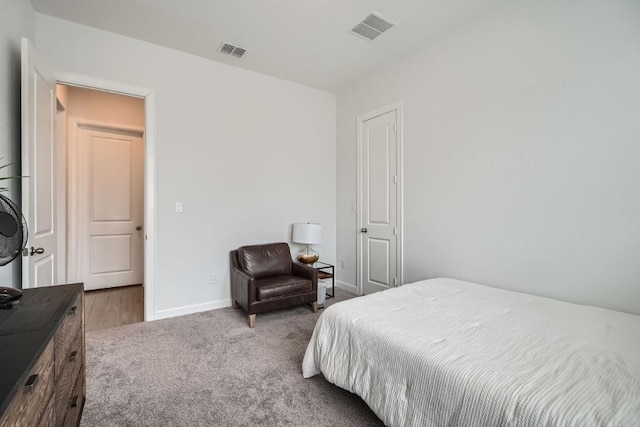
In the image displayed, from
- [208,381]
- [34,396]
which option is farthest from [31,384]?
[208,381]

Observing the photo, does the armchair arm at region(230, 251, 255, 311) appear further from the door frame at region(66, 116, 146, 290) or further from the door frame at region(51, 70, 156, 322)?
the door frame at region(66, 116, 146, 290)

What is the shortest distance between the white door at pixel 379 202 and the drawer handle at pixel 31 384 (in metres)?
3.00

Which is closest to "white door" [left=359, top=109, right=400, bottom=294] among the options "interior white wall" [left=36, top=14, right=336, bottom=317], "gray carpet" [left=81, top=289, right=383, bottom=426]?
"interior white wall" [left=36, top=14, right=336, bottom=317]

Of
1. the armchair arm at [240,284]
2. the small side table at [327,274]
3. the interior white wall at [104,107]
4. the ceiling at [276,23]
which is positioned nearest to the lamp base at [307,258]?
the small side table at [327,274]

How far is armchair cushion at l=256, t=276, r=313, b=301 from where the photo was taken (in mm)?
2865

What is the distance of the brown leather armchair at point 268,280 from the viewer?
285cm

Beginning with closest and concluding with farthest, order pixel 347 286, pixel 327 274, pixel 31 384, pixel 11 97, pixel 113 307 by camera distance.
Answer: pixel 31 384 < pixel 11 97 < pixel 113 307 < pixel 327 274 < pixel 347 286

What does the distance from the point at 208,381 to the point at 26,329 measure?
1227 mm

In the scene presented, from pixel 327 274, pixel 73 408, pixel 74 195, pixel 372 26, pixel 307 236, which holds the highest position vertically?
pixel 372 26

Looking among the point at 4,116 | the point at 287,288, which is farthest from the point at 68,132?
the point at 287,288

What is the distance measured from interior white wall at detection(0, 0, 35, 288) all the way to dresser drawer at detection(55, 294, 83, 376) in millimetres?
752

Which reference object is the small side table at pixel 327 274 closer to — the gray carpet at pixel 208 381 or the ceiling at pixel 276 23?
the gray carpet at pixel 208 381

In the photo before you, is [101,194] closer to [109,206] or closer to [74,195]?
[109,206]

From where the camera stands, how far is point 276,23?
2646 mm
